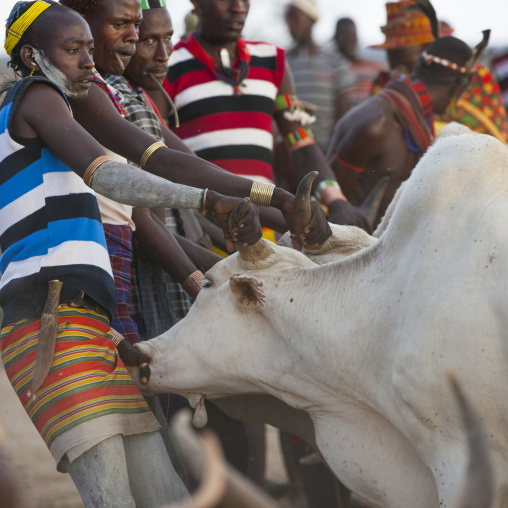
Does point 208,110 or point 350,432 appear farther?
point 208,110

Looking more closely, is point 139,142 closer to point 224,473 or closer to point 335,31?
point 224,473

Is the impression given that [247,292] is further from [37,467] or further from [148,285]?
[37,467]

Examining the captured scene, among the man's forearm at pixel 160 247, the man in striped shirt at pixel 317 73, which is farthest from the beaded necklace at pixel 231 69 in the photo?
the man in striped shirt at pixel 317 73

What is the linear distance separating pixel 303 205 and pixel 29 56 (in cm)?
100

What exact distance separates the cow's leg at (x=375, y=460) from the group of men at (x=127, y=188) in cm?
55

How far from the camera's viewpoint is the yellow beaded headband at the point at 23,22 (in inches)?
118

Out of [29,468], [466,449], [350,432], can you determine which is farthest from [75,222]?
[29,468]

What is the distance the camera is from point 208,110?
4586mm

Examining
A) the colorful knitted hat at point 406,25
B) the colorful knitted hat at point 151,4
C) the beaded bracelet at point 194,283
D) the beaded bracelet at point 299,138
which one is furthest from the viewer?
the colorful knitted hat at point 406,25

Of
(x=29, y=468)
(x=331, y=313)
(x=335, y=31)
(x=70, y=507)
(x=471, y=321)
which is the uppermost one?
(x=471, y=321)

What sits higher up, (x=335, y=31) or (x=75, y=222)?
(x=75, y=222)

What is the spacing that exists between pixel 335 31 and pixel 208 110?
210 inches

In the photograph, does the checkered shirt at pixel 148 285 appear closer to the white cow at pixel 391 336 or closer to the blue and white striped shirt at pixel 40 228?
the white cow at pixel 391 336

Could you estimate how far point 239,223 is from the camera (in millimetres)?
2902
